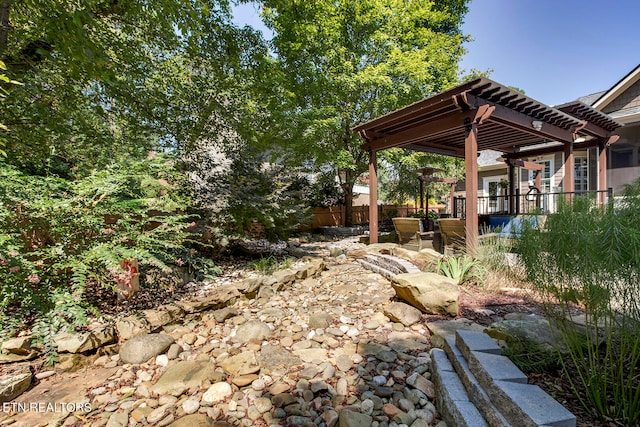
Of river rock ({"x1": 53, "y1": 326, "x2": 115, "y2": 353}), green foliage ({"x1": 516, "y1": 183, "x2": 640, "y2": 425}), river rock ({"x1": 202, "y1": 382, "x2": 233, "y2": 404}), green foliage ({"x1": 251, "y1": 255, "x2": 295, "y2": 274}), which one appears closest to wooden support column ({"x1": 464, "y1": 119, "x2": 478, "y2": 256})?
green foliage ({"x1": 516, "y1": 183, "x2": 640, "y2": 425})

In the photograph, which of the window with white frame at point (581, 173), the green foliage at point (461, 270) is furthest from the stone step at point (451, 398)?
the window with white frame at point (581, 173)

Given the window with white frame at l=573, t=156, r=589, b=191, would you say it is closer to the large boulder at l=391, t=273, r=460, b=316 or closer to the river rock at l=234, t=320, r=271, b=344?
the large boulder at l=391, t=273, r=460, b=316

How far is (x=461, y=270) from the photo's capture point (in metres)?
4.03

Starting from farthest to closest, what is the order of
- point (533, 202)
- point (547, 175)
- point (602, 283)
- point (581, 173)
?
point (547, 175) < point (581, 173) < point (533, 202) < point (602, 283)

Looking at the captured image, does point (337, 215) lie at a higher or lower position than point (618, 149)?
lower

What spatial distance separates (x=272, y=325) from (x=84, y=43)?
11.6 ft

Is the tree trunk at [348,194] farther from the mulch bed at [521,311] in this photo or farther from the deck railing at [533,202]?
the mulch bed at [521,311]

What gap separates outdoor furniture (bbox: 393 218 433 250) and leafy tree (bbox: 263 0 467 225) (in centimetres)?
367

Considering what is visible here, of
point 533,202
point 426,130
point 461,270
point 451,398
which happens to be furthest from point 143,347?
point 533,202

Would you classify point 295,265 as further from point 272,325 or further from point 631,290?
point 631,290

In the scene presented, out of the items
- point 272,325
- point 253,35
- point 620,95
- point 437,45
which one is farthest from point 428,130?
point 620,95

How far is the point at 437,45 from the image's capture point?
11.3m

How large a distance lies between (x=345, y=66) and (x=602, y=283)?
9748 millimetres

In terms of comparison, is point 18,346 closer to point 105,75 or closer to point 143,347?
point 143,347
